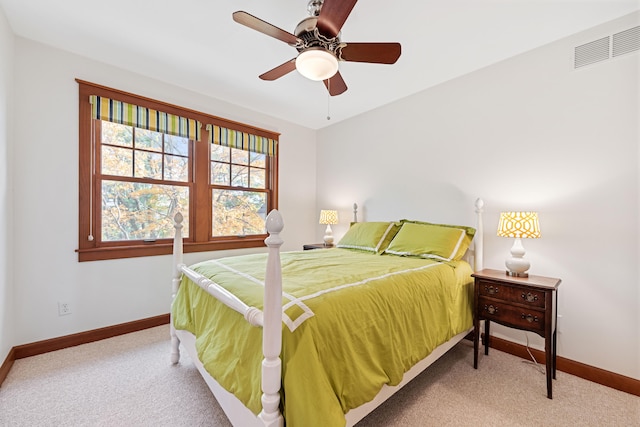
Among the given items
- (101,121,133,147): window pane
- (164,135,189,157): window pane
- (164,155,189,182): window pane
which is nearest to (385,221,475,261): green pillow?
(164,155,189,182): window pane

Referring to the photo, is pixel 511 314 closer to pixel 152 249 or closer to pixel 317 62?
pixel 317 62

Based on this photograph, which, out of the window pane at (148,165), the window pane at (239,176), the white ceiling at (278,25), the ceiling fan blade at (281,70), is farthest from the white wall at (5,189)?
the window pane at (239,176)

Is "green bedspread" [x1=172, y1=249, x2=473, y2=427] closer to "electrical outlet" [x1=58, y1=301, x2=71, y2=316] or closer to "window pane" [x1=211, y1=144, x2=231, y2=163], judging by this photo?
"electrical outlet" [x1=58, y1=301, x2=71, y2=316]

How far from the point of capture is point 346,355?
1.17 m

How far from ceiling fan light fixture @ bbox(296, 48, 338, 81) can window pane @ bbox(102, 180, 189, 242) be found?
216cm

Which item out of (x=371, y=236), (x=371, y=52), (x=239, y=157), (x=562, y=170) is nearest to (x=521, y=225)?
(x=562, y=170)

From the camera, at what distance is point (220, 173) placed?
11.1 feet

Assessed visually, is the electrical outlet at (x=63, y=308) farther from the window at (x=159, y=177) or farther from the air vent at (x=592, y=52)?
the air vent at (x=592, y=52)

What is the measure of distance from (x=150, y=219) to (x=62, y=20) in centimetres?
172

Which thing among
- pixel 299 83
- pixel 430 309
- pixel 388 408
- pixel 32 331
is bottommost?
pixel 388 408

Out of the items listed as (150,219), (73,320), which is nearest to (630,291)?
(150,219)

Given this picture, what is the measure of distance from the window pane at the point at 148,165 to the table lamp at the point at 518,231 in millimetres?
3291

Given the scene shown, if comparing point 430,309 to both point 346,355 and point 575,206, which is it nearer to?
point 346,355

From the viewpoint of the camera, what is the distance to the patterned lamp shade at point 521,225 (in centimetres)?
197
